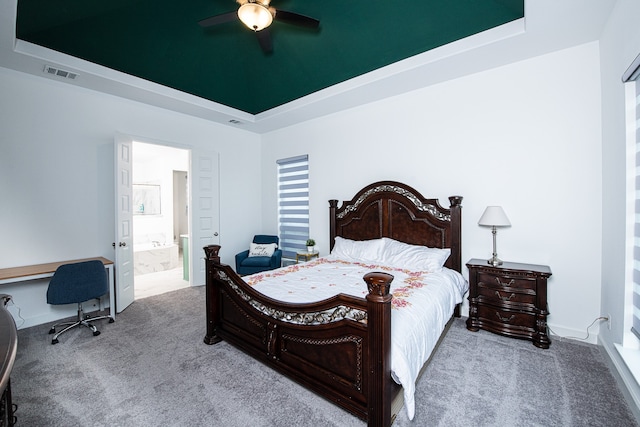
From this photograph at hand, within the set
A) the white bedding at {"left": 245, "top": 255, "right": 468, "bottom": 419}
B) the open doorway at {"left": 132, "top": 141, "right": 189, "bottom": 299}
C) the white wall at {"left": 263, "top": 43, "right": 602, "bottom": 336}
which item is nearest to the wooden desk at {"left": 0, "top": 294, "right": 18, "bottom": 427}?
the white bedding at {"left": 245, "top": 255, "right": 468, "bottom": 419}

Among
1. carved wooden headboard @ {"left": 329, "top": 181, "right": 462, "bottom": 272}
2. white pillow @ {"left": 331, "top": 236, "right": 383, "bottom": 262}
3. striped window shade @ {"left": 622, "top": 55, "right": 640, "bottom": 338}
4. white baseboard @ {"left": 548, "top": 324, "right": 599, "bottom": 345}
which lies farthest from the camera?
white pillow @ {"left": 331, "top": 236, "right": 383, "bottom": 262}

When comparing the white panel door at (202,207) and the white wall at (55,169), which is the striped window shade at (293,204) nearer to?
the white panel door at (202,207)

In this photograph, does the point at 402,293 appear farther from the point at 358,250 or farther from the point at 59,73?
the point at 59,73

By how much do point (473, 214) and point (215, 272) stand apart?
3.01m

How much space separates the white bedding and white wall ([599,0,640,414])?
118cm

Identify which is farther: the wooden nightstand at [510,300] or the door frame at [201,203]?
the door frame at [201,203]

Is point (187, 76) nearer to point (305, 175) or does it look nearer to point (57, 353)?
point (305, 175)

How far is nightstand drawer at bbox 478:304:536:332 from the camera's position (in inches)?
109

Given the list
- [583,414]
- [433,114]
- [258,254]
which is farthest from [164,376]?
[433,114]

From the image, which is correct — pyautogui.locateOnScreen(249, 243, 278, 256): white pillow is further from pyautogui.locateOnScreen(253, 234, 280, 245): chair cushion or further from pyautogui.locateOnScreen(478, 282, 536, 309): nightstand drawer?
pyautogui.locateOnScreen(478, 282, 536, 309): nightstand drawer

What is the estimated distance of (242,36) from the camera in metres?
3.69

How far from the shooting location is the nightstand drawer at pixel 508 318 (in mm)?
2762

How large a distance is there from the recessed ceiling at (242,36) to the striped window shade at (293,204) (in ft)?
4.82

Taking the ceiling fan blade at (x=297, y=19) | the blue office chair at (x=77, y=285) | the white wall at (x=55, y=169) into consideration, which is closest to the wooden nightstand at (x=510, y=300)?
the ceiling fan blade at (x=297, y=19)
